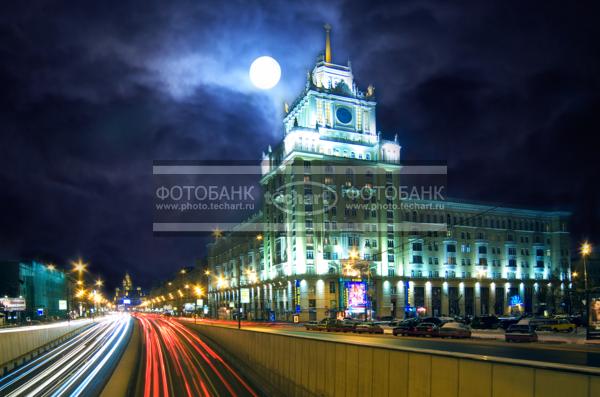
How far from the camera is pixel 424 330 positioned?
160 feet

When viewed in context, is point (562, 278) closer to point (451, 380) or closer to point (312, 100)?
point (312, 100)

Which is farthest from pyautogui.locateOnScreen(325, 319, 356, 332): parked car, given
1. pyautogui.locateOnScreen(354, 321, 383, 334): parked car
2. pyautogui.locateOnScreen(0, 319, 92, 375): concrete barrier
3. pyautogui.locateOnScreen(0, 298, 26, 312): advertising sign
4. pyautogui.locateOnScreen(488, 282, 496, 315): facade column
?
pyautogui.locateOnScreen(488, 282, 496, 315): facade column

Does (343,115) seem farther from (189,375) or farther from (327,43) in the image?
(189,375)

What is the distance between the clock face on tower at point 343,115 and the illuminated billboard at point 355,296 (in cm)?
3806

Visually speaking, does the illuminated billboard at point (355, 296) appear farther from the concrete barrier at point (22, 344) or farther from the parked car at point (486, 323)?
the concrete barrier at point (22, 344)

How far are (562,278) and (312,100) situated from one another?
7631 cm

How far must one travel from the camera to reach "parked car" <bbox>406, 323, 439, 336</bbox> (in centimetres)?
4808

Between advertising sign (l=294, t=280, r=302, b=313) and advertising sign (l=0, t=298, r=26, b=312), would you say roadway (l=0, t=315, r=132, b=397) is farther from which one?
advertising sign (l=294, t=280, r=302, b=313)

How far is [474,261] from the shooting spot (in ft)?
390

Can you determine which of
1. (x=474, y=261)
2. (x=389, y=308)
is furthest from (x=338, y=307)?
(x=474, y=261)

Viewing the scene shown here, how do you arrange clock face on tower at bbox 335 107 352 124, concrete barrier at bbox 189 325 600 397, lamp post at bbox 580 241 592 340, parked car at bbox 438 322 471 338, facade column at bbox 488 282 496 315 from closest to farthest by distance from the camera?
concrete barrier at bbox 189 325 600 397, lamp post at bbox 580 241 592 340, parked car at bbox 438 322 471 338, facade column at bbox 488 282 496 315, clock face on tower at bbox 335 107 352 124

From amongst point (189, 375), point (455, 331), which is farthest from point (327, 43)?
point (189, 375)

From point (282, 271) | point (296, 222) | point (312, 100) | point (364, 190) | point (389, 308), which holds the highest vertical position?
point (312, 100)

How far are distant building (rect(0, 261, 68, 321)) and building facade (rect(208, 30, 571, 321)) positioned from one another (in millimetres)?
41983
